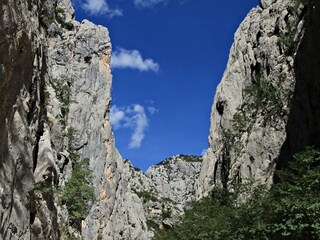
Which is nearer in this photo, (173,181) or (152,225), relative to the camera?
(152,225)

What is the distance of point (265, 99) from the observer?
53.0 meters

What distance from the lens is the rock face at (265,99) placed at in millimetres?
41812

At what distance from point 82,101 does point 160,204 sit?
5861cm

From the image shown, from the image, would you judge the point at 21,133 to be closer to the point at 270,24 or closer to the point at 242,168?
the point at 242,168

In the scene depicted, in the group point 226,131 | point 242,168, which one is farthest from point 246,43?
point 242,168

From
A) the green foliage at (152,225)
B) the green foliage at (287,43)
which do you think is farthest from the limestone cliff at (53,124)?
the green foliage at (287,43)

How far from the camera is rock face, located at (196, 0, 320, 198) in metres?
41.8

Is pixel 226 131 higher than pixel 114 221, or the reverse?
pixel 226 131

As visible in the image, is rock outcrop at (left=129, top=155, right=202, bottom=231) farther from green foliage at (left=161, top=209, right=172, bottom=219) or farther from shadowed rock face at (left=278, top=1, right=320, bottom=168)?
shadowed rock face at (left=278, top=1, right=320, bottom=168)

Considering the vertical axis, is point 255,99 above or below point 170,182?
below

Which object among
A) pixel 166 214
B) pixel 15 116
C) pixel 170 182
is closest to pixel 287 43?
pixel 15 116

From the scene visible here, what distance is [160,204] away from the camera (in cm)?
12438

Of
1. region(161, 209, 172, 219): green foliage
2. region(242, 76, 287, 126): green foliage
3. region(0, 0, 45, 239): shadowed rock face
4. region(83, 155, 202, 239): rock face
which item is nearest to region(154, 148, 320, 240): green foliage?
region(0, 0, 45, 239): shadowed rock face

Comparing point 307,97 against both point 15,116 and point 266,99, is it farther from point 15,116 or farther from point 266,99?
point 15,116
